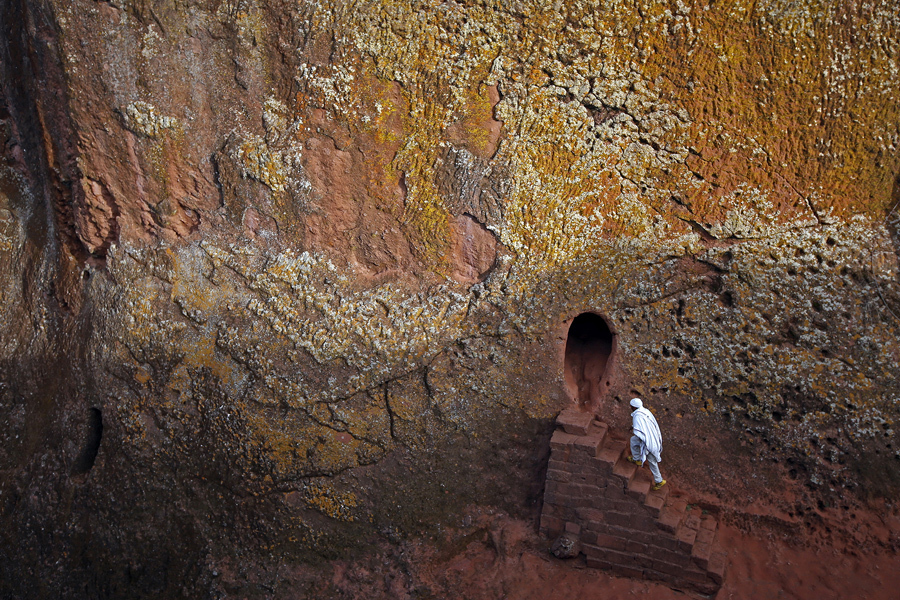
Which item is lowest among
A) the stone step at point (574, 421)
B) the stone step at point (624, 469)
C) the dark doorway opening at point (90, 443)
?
the dark doorway opening at point (90, 443)

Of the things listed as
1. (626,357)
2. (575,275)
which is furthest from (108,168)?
(626,357)

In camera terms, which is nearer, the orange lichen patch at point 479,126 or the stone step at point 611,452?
the stone step at point 611,452

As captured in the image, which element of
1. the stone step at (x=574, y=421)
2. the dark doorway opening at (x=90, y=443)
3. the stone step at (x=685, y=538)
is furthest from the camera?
the dark doorway opening at (x=90, y=443)

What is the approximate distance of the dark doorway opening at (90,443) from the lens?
5422mm

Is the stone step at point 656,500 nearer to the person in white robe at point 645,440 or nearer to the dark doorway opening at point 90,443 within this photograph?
the person in white robe at point 645,440

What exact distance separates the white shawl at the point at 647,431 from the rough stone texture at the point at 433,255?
27 cm

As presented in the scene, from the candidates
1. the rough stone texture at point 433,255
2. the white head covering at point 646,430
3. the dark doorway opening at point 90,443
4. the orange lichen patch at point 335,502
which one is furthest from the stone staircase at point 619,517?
the dark doorway opening at point 90,443

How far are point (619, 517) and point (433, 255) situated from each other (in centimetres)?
224

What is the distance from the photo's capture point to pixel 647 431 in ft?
14.4

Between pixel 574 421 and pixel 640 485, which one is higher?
pixel 574 421

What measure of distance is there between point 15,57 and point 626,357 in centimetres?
532

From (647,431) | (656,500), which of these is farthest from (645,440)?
(656,500)

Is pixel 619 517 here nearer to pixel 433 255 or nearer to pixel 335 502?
pixel 335 502

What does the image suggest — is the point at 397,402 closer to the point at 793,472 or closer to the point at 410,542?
the point at 410,542
